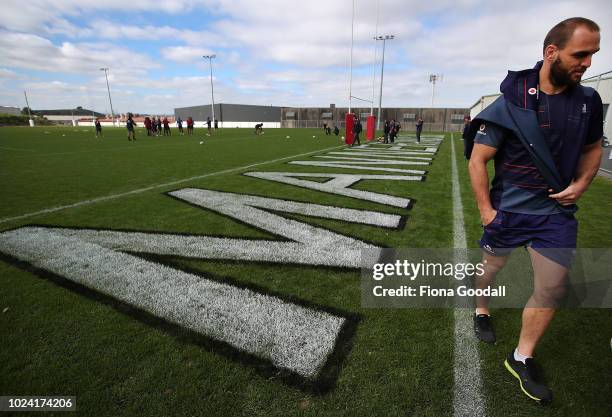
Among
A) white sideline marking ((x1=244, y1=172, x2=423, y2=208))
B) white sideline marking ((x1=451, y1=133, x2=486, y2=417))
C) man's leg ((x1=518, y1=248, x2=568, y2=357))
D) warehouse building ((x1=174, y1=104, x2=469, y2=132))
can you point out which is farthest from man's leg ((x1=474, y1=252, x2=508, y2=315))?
warehouse building ((x1=174, y1=104, x2=469, y2=132))

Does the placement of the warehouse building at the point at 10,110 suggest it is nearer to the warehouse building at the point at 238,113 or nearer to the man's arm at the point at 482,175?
the warehouse building at the point at 238,113

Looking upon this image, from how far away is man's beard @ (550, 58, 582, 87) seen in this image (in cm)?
174

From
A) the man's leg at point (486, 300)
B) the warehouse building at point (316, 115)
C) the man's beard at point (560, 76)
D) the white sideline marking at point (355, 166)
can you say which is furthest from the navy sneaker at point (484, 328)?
the warehouse building at point (316, 115)

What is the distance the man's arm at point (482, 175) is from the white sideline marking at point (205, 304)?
1.30 metres

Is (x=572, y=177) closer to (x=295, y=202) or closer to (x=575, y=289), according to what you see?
(x=575, y=289)

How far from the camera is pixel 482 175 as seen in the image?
6.56 feet

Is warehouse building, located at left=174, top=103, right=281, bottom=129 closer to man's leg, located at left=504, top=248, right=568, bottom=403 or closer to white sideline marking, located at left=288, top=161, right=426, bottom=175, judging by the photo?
white sideline marking, located at left=288, top=161, right=426, bottom=175

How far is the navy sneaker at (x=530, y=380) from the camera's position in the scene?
1.87m

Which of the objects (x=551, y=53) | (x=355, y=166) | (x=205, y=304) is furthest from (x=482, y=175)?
(x=355, y=166)

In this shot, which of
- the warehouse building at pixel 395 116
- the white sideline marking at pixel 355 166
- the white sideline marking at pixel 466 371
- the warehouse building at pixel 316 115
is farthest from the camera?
the warehouse building at pixel 316 115

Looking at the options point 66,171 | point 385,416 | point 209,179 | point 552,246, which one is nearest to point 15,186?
point 66,171

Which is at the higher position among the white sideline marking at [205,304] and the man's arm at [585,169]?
the man's arm at [585,169]

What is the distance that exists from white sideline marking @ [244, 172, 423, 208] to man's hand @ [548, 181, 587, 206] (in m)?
3.93

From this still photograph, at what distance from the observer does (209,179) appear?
326 inches
